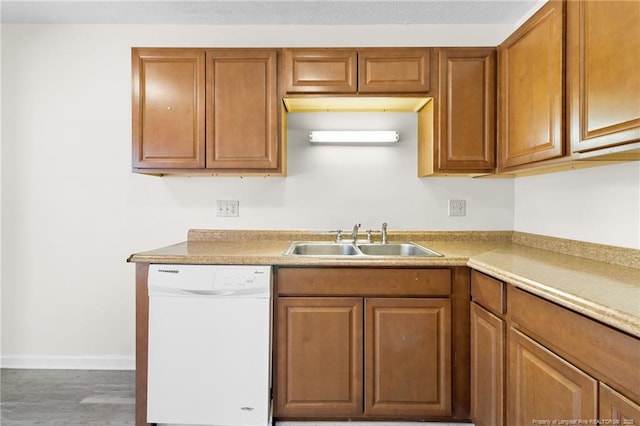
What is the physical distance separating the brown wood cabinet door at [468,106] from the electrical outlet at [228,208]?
4.54ft

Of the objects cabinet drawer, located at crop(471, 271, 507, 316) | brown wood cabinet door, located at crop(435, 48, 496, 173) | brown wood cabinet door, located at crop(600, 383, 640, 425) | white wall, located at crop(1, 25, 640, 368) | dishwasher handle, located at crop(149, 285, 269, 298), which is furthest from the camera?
white wall, located at crop(1, 25, 640, 368)

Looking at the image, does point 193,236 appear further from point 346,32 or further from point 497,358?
point 497,358

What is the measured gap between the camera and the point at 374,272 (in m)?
1.64

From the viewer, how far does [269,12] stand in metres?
2.14

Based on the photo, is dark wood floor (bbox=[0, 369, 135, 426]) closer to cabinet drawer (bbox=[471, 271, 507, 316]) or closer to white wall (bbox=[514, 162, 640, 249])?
cabinet drawer (bbox=[471, 271, 507, 316])

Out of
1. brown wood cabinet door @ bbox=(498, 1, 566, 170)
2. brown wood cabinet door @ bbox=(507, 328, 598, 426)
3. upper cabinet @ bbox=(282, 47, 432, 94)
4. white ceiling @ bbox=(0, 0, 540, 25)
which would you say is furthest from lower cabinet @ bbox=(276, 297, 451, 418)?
white ceiling @ bbox=(0, 0, 540, 25)

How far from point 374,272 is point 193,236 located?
133cm

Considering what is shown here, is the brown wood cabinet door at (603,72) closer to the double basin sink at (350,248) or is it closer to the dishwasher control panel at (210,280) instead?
the double basin sink at (350,248)

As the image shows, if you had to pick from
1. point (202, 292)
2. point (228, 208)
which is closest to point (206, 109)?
point (228, 208)

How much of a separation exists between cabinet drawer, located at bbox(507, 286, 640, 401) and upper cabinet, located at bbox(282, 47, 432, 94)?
127 cm

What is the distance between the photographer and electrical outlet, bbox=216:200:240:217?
2.30m

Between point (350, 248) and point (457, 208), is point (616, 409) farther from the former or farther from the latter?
point (457, 208)

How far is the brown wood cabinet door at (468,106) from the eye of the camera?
74.7 inches

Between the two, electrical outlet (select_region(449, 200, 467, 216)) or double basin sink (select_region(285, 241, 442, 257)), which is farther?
electrical outlet (select_region(449, 200, 467, 216))
